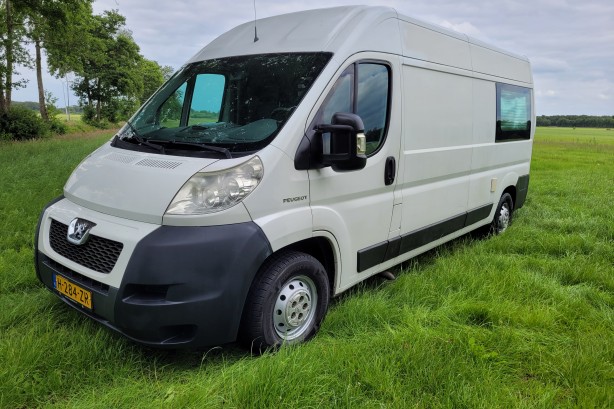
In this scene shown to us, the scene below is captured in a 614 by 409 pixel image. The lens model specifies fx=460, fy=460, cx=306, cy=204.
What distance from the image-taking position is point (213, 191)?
2645 millimetres

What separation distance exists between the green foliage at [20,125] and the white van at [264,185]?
21388 millimetres

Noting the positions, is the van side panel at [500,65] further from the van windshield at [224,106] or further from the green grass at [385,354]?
the van windshield at [224,106]

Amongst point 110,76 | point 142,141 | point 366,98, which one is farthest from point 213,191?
point 110,76

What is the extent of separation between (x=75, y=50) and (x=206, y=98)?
22.5 metres

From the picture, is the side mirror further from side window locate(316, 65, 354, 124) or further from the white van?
side window locate(316, 65, 354, 124)

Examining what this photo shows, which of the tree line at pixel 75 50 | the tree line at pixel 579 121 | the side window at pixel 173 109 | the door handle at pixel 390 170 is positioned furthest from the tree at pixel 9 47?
the tree line at pixel 579 121

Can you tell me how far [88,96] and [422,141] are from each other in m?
48.0

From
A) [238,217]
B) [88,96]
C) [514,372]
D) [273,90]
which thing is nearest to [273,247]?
[238,217]

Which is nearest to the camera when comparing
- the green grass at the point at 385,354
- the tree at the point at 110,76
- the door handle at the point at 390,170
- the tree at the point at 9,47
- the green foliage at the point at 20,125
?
the green grass at the point at 385,354

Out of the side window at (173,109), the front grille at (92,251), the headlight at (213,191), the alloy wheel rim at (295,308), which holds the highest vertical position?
the side window at (173,109)

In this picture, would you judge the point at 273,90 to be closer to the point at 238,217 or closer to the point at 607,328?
the point at 238,217

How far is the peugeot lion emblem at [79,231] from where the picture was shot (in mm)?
2793

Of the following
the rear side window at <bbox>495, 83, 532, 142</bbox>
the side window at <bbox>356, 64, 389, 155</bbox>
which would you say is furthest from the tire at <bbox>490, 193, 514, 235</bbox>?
the side window at <bbox>356, 64, 389, 155</bbox>

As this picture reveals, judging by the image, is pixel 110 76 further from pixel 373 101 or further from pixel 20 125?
pixel 373 101
